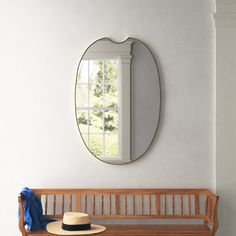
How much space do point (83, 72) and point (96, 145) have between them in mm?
616

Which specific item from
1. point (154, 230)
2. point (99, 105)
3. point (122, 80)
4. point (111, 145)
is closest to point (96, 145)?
point (111, 145)

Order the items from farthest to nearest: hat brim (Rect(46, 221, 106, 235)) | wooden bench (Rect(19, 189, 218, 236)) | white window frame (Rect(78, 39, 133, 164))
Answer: white window frame (Rect(78, 39, 133, 164)), wooden bench (Rect(19, 189, 218, 236)), hat brim (Rect(46, 221, 106, 235))

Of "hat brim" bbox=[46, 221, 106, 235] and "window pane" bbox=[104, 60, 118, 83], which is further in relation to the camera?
"window pane" bbox=[104, 60, 118, 83]

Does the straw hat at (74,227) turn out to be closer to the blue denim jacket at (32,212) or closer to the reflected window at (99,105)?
the blue denim jacket at (32,212)

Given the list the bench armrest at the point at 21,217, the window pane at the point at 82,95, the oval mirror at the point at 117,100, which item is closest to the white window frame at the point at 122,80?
the oval mirror at the point at 117,100

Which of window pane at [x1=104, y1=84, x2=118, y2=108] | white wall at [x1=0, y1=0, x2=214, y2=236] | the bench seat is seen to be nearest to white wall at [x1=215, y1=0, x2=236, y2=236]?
white wall at [x1=0, y1=0, x2=214, y2=236]

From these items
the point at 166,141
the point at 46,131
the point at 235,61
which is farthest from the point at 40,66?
the point at 235,61

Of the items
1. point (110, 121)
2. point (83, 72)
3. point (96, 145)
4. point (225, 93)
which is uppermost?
point (83, 72)

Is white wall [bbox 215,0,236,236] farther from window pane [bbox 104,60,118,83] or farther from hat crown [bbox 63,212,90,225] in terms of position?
hat crown [bbox 63,212,90,225]

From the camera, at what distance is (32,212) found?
3.81m

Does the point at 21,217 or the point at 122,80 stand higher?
the point at 122,80

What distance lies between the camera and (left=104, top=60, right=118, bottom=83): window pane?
4168 millimetres

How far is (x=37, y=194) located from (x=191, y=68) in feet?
5.36

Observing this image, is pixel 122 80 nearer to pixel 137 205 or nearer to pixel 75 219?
pixel 137 205
